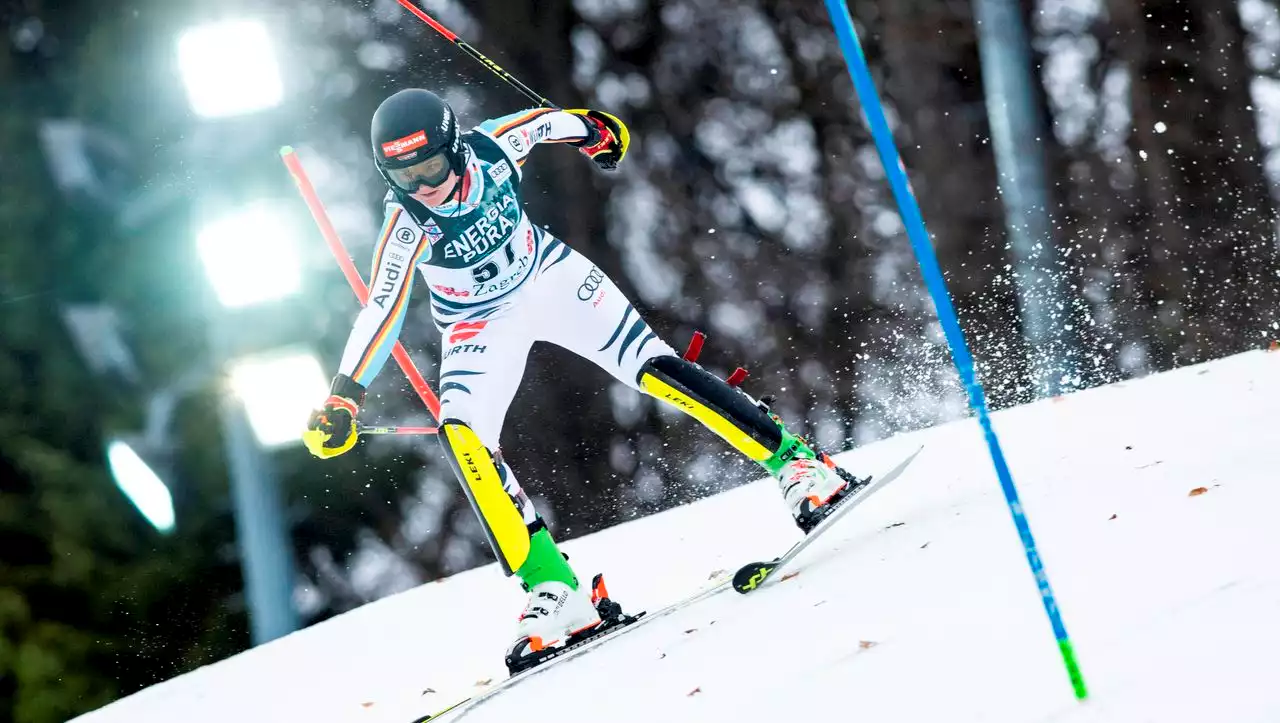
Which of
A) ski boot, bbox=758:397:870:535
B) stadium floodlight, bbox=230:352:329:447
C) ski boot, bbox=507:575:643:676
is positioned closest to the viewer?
ski boot, bbox=507:575:643:676

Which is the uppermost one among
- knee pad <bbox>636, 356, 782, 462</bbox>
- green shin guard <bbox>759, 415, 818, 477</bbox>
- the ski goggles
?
the ski goggles

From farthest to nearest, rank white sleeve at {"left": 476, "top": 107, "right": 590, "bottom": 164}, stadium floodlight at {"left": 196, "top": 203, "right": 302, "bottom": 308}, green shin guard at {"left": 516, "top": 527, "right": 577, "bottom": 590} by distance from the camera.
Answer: stadium floodlight at {"left": 196, "top": 203, "right": 302, "bottom": 308}
white sleeve at {"left": 476, "top": 107, "right": 590, "bottom": 164}
green shin guard at {"left": 516, "top": 527, "right": 577, "bottom": 590}

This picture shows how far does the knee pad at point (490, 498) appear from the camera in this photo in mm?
3174

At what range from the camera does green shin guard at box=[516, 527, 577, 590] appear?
323cm

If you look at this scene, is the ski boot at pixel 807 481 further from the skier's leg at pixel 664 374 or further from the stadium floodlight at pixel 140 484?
the stadium floodlight at pixel 140 484

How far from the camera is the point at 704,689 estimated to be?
2385 millimetres

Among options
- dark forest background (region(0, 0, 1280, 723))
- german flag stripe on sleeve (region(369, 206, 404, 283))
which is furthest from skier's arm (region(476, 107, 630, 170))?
dark forest background (region(0, 0, 1280, 723))

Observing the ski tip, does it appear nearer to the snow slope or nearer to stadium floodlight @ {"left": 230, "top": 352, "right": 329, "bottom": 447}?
the snow slope

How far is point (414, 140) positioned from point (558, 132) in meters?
0.65

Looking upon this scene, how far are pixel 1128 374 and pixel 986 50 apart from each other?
→ 3117mm

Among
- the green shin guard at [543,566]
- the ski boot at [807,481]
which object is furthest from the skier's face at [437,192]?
the ski boot at [807,481]

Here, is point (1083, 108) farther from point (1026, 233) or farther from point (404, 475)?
point (404, 475)

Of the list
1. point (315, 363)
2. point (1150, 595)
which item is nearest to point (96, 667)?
point (315, 363)

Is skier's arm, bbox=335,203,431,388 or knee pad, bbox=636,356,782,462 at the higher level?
skier's arm, bbox=335,203,431,388
